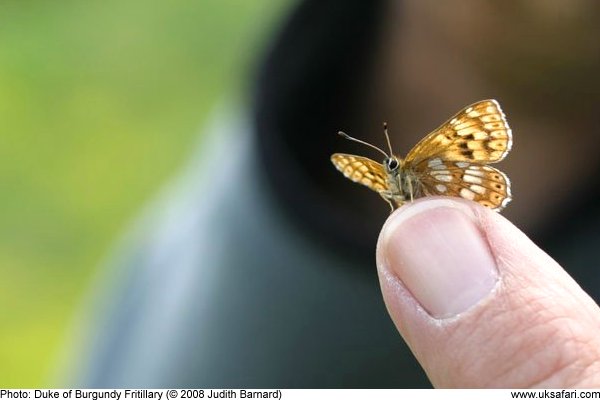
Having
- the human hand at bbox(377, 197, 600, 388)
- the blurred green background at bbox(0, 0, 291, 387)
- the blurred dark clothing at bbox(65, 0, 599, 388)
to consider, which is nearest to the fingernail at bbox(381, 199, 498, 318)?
the human hand at bbox(377, 197, 600, 388)

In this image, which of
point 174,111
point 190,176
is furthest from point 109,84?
point 190,176

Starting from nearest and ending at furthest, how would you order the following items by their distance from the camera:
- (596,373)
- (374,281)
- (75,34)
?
(596,373) < (374,281) < (75,34)

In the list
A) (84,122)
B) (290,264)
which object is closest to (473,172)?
(290,264)

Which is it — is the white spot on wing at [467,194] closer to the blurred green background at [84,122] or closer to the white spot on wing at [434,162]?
the white spot on wing at [434,162]

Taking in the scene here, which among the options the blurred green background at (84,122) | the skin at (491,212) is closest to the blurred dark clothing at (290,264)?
the skin at (491,212)

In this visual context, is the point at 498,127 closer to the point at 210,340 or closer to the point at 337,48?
the point at 337,48

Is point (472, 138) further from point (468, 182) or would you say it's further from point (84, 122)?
point (84, 122)

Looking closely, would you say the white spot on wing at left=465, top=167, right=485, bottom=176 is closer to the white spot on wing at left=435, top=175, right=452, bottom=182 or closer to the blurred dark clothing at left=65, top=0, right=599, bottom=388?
the white spot on wing at left=435, top=175, right=452, bottom=182
